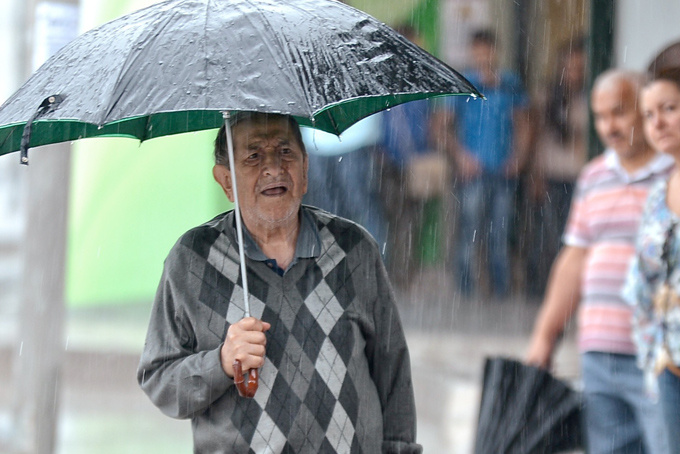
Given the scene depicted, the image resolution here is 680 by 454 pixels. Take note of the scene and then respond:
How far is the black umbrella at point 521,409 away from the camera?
4223mm

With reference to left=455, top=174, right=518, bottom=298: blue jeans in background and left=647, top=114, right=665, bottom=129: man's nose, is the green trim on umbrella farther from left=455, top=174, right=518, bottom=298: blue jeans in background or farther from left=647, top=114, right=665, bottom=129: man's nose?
left=455, top=174, right=518, bottom=298: blue jeans in background

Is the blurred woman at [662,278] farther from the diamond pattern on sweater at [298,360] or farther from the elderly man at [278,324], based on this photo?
the diamond pattern on sweater at [298,360]

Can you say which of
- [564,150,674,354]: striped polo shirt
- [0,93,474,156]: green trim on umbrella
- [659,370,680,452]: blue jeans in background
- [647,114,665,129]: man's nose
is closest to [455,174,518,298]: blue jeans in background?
[564,150,674,354]: striped polo shirt

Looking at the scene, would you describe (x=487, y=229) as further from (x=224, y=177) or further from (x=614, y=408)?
(x=224, y=177)

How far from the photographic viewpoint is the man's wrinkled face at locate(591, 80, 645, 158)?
4.72 metres

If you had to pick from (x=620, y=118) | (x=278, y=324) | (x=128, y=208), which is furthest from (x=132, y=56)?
(x=128, y=208)

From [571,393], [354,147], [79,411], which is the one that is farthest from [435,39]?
[571,393]

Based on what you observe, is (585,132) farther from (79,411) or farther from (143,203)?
(79,411)

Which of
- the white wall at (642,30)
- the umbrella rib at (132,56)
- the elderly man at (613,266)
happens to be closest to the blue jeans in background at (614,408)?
the elderly man at (613,266)

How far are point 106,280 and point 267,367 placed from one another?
18.6ft

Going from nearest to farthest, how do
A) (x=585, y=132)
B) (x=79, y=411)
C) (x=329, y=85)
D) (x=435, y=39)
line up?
(x=329, y=85), (x=79, y=411), (x=585, y=132), (x=435, y=39)

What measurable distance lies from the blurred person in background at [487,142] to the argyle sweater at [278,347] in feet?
18.2

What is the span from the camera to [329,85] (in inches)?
112

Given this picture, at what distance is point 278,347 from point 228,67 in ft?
2.55
